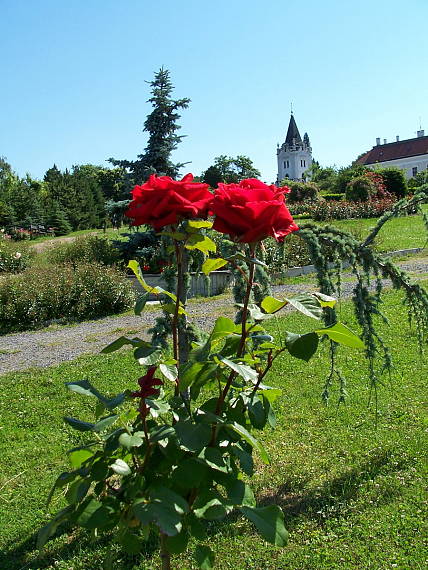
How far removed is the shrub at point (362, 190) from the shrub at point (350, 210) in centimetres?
186

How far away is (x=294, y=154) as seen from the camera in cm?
9150

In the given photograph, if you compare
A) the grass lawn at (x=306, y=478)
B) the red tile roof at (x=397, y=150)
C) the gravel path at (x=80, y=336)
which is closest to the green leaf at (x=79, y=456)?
the grass lawn at (x=306, y=478)

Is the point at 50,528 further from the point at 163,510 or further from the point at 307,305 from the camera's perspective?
the point at 307,305

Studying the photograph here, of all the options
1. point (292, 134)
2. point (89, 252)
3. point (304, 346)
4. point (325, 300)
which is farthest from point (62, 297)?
point (292, 134)

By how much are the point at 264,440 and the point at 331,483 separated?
33.6 inches

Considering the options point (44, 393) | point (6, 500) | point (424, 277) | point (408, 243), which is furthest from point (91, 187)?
point (6, 500)

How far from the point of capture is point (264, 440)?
399 cm

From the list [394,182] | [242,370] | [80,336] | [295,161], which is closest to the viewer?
[242,370]

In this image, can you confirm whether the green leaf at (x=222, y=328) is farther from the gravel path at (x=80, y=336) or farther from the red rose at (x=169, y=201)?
the gravel path at (x=80, y=336)

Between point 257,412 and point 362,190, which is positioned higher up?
point 362,190

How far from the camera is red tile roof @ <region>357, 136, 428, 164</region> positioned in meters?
62.3

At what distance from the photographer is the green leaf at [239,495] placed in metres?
1.27

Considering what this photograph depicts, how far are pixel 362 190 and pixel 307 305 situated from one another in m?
23.4

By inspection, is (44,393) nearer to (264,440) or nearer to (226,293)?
(264,440)
